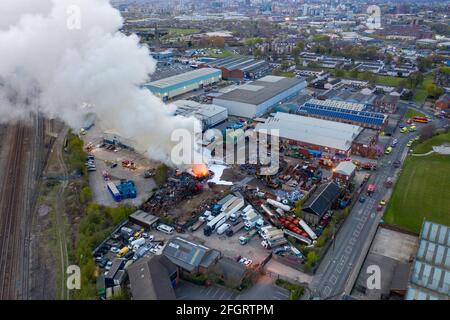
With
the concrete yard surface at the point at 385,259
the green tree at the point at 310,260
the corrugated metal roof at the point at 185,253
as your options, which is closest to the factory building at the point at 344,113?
the concrete yard surface at the point at 385,259

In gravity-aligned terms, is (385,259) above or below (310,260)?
below

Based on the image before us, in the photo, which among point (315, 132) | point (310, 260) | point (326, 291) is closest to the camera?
point (326, 291)

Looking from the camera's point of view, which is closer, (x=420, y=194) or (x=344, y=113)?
(x=420, y=194)

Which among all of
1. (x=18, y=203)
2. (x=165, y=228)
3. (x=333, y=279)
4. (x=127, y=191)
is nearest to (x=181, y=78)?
(x=127, y=191)

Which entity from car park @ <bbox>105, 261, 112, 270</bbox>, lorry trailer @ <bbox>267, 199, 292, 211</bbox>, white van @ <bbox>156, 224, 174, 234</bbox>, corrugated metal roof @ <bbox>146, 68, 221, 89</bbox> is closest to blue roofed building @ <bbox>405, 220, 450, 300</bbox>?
lorry trailer @ <bbox>267, 199, 292, 211</bbox>

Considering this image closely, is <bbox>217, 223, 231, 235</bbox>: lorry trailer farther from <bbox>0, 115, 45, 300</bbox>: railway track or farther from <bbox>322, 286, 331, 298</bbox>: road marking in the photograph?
<bbox>0, 115, 45, 300</bbox>: railway track

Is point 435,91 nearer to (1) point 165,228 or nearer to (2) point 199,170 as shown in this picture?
(2) point 199,170
